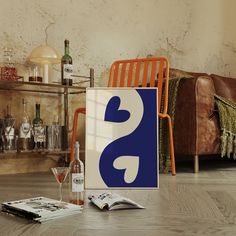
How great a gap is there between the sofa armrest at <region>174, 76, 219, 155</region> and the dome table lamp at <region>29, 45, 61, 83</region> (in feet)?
3.27

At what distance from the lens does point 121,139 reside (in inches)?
85.6

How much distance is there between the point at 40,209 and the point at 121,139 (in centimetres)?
74

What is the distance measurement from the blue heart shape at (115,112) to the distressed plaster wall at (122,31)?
3.74 feet

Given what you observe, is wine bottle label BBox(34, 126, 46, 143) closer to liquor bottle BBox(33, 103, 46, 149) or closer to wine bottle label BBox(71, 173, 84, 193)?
liquor bottle BBox(33, 103, 46, 149)

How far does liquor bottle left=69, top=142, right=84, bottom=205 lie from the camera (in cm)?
172

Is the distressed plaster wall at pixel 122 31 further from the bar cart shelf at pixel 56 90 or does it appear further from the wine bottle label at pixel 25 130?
the wine bottle label at pixel 25 130

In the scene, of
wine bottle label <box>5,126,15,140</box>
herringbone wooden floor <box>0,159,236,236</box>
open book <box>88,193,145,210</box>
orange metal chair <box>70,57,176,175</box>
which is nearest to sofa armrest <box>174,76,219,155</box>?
orange metal chair <box>70,57,176,175</box>

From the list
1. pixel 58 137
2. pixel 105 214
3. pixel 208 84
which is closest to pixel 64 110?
pixel 58 137

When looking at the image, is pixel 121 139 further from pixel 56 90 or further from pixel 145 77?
pixel 56 90

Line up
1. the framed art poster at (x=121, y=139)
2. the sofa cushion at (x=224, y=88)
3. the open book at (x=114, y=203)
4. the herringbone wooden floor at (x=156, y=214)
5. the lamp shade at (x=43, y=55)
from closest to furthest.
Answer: the herringbone wooden floor at (x=156, y=214) < the open book at (x=114, y=203) < the framed art poster at (x=121, y=139) < the lamp shade at (x=43, y=55) < the sofa cushion at (x=224, y=88)

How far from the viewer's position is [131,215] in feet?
5.18

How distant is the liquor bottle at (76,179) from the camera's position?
5.64ft

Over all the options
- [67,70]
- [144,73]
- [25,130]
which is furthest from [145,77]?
[25,130]

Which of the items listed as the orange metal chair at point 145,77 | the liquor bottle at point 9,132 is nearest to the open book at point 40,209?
the orange metal chair at point 145,77
